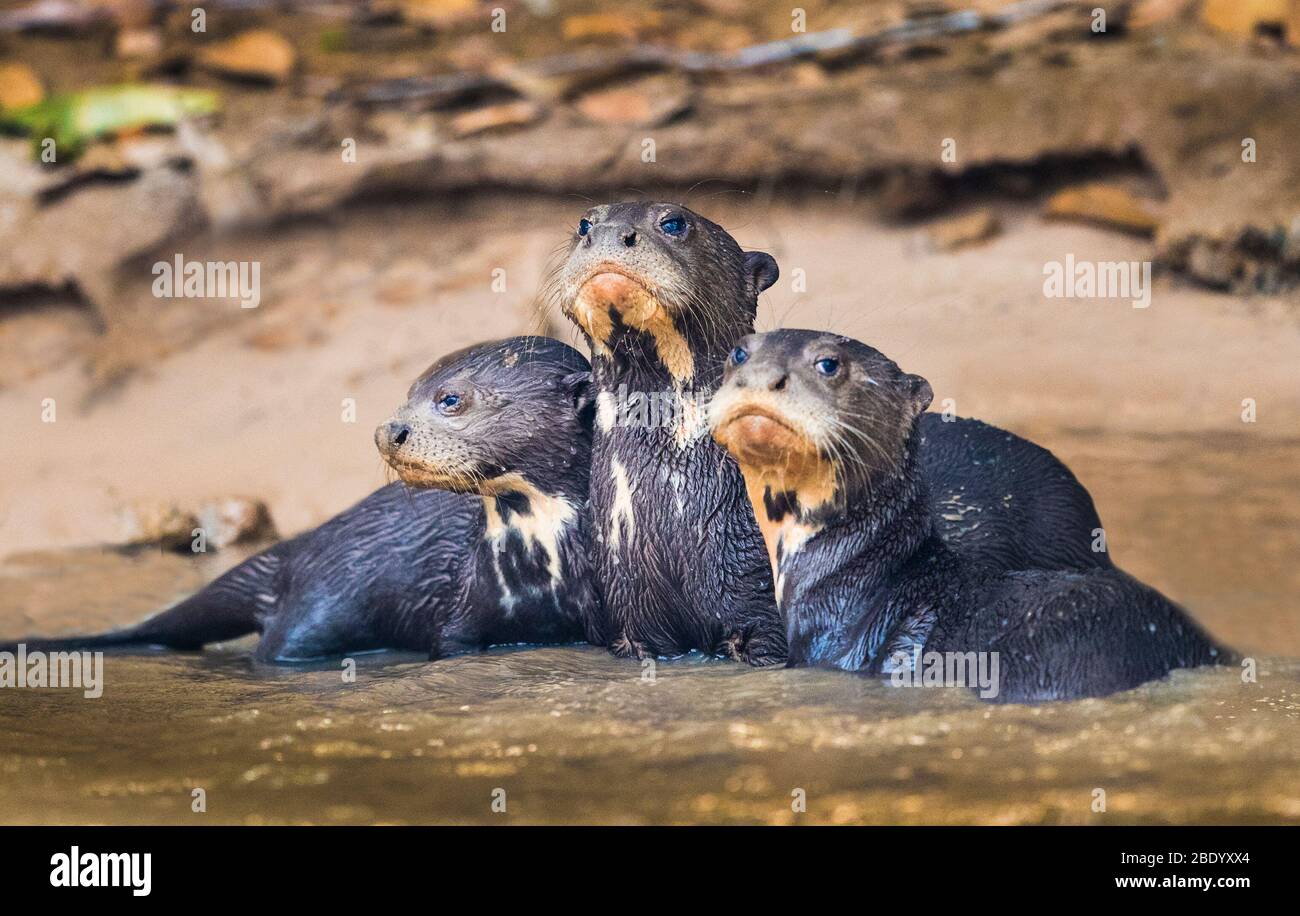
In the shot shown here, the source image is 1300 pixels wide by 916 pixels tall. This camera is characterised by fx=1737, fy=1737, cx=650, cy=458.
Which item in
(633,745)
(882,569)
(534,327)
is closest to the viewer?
(633,745)

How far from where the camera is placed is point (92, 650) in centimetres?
413

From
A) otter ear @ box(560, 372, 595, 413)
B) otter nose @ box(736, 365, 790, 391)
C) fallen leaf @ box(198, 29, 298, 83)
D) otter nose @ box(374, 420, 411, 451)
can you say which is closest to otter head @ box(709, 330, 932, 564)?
otter nose @ box(736, 365, 790, 391)

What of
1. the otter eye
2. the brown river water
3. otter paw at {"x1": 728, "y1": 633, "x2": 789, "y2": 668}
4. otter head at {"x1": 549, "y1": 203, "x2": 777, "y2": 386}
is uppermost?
the otter eye

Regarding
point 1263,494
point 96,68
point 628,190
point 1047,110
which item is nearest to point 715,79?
point 628,190

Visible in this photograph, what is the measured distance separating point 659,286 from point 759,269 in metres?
0.35

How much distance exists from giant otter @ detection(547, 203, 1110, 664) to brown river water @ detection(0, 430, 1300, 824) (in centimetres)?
13

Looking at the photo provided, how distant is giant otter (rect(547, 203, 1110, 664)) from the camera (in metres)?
3.56

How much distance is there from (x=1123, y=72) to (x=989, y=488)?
3746 millimetres

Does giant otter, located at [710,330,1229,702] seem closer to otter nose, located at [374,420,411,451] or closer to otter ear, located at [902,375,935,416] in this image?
otter ear, located at [902,375,935,416]

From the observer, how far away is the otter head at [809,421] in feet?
10.5

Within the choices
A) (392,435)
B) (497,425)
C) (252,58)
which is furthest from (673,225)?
(252,58)

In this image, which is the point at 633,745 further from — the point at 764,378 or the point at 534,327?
the point at 534,327

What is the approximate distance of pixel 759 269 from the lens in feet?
12.3

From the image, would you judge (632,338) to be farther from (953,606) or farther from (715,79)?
(715,79)
